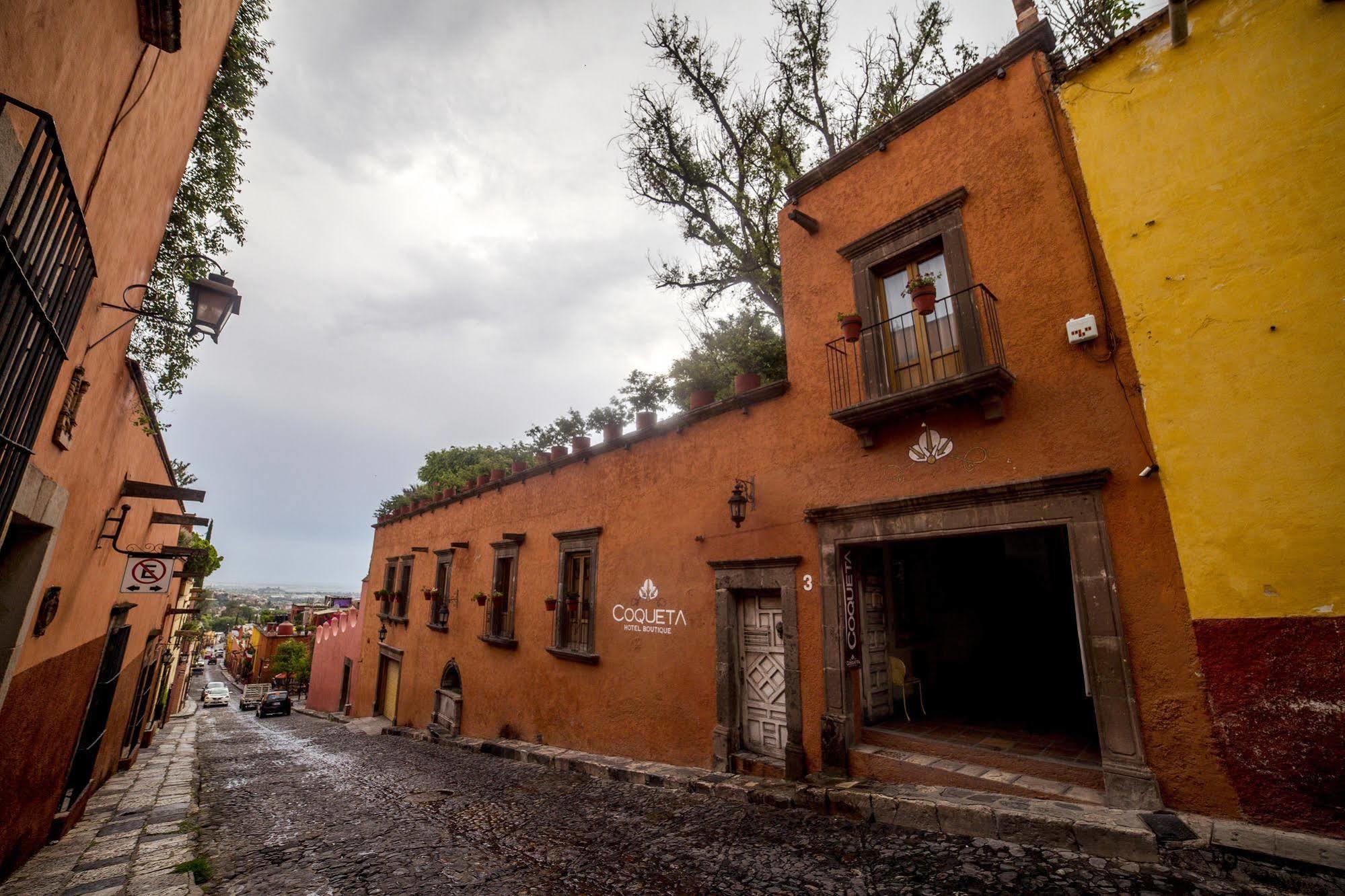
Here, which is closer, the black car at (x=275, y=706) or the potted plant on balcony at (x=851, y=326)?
the potted plant on balcony at (x=851, y=326)

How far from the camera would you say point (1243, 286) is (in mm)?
4488

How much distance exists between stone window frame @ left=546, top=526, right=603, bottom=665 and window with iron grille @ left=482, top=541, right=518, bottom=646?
1.80 m

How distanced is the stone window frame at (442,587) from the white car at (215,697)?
3233 cm

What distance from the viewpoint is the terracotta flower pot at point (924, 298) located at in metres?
5.68

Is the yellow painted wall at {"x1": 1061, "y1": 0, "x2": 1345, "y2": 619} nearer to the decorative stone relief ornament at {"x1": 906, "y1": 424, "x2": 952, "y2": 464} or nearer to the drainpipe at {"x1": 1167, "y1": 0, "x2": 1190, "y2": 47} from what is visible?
the drainpipe at {"x1": 1167, "y1": 0, "x2": 1190, "y2": 47}

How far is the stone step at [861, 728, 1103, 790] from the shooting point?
4820 millimetres

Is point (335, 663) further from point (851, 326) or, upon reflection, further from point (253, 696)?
point (851, 326)

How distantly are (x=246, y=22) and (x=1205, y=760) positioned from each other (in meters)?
14.4

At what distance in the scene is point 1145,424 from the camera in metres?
4.79

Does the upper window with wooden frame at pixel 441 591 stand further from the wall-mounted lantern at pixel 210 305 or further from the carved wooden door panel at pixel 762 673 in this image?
the wall-mounted lantern at pixel 210 305

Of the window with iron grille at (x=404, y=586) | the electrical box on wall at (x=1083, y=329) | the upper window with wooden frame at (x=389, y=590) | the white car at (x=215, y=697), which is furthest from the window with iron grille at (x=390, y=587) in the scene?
the white car at (x=215, y=697)

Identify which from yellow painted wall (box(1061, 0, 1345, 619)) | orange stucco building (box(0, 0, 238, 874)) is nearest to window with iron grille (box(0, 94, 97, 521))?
orange stucco building (box(0, 0, 238, 874))

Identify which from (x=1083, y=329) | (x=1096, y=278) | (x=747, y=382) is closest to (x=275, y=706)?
(x=747, y=382)

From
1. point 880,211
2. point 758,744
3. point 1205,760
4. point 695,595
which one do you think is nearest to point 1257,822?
point 1205,760
